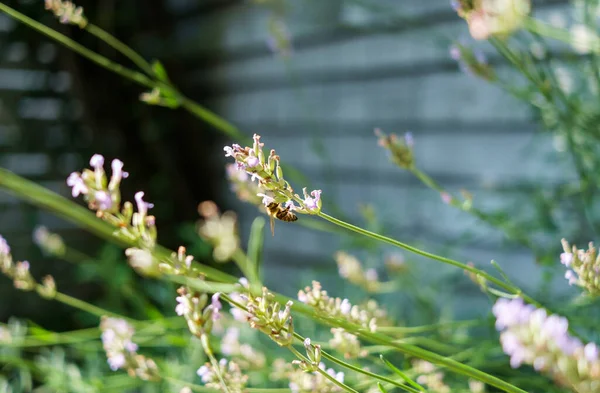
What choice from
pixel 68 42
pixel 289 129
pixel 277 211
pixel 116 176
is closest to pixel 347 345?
pixel 277 211

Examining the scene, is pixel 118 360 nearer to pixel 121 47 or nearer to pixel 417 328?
pixel 417 328

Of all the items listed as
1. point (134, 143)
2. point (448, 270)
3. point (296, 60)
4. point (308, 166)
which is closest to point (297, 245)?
point (308, 166)

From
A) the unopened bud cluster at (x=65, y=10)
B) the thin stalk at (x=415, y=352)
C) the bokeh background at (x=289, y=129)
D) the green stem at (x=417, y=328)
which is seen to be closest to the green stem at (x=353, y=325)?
the thin stalk at (x=415, y=352)

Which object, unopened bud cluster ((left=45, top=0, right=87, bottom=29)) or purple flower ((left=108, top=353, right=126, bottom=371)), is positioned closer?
purple flower ((left=108, top=353, right=126, bottom=371))

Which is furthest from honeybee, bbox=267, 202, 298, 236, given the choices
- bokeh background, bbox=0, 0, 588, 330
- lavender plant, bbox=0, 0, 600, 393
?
bokeh background, bbox=0, 0, 588, 330

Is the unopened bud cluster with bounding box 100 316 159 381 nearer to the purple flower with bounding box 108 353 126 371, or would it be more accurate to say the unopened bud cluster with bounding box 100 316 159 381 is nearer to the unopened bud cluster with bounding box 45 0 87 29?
the purple flower with bounding box 108 353 126 371

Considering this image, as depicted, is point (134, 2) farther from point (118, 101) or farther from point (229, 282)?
point (229, 282)

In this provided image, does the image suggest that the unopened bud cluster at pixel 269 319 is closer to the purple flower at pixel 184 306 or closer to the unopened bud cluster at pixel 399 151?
the purple flower at pixel 184 306
